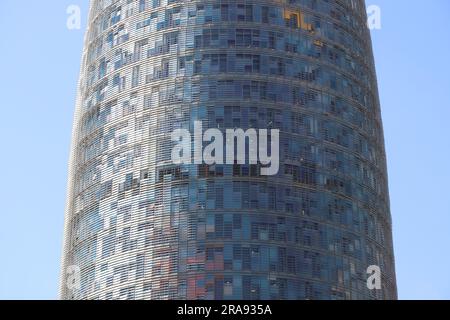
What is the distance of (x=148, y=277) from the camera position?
195625 millimetres

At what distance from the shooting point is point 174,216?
656ft

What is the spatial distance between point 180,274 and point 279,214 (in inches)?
715

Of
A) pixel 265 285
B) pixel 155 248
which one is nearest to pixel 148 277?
pixel 155 248

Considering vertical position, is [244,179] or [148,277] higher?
[244,179]
